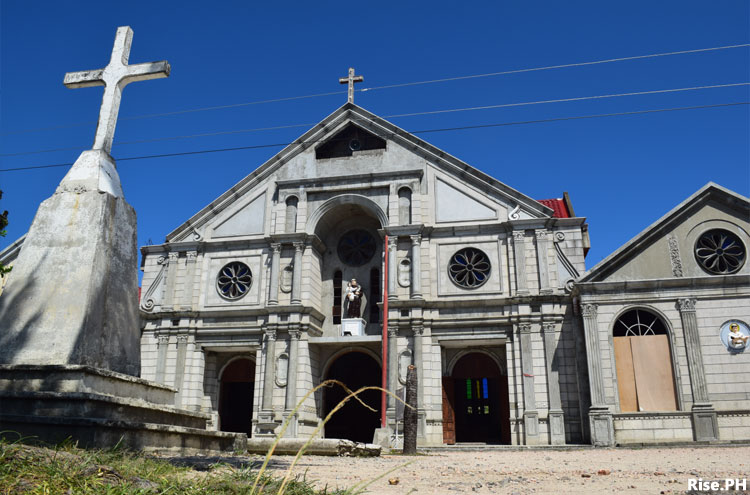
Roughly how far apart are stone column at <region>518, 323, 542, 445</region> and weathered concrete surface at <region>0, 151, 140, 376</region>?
1439 cm

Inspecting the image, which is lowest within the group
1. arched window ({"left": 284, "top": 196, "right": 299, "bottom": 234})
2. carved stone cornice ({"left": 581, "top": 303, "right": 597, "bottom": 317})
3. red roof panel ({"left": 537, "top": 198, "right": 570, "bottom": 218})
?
carved stone cornice ({"left": 581, "top": 303, "right": 597, "bottom": 317})

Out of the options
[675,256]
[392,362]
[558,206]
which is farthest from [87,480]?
[558,206]

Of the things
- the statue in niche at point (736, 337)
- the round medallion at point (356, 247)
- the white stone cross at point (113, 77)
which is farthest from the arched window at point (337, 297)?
the white stone cross at point (113, 77)

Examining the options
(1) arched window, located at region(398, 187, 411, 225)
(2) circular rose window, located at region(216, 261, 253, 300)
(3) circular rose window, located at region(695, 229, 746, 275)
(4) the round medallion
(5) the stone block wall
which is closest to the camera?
(5) the stone block wall

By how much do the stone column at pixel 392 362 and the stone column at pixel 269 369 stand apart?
4654mm

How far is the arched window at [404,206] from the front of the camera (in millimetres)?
23641

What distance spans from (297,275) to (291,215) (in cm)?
277

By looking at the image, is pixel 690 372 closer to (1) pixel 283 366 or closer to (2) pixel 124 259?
(1) pixel 283 366

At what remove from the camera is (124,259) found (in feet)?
33.8

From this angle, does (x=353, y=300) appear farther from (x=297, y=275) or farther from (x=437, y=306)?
(x=437, y=306)

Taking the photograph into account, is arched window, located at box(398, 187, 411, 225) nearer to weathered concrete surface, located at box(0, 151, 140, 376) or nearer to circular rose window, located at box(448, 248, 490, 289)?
circular rose window, located at box(448, 248, 490, 289)

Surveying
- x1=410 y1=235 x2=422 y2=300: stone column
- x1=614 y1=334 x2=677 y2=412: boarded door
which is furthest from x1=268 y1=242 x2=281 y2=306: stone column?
x1=614 y1=334 x2=677 y2=412: boarded door

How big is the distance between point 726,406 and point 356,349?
12929 mm

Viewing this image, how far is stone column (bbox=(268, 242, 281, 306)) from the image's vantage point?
924 inches
